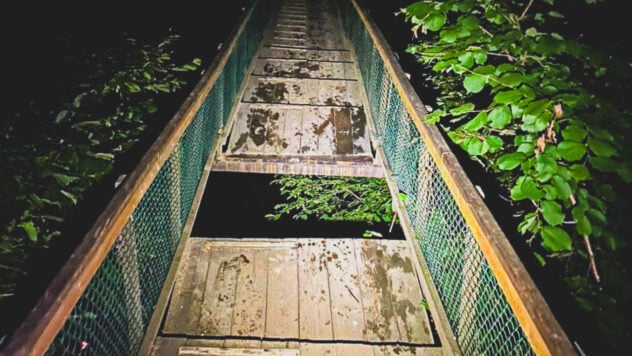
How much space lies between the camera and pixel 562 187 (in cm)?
174

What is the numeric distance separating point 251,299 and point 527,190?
1.86 metres

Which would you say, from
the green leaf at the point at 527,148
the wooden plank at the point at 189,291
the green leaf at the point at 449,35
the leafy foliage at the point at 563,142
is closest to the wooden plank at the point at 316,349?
the wooden plank at the point at 189,291

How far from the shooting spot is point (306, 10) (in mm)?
10461

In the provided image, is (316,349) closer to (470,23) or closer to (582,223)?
(582,223)

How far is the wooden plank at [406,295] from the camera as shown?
99.0 inches

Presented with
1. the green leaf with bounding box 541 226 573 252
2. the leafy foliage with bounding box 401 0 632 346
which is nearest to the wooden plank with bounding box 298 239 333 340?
the leafy foliage with bounding box 401 0 632 346

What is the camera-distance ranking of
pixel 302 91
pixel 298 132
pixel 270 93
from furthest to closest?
1. pixel 302 91
2. pixel 270 93
3. pixel 298 132

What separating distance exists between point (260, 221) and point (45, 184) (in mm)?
3935

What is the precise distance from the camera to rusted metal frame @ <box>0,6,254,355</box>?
1053mm

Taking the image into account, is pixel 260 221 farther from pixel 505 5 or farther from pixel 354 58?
pixel 505 5

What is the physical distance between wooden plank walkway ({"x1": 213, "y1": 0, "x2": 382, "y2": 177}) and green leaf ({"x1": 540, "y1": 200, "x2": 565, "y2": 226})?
2762 mm

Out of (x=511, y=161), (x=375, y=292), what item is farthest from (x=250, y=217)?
(x=511, y=161)

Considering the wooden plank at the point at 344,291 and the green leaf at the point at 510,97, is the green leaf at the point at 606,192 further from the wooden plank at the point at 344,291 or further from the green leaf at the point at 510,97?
the wooden plank at the point at 344,291

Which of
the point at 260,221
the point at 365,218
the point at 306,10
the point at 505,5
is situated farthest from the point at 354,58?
the point at 306,10
